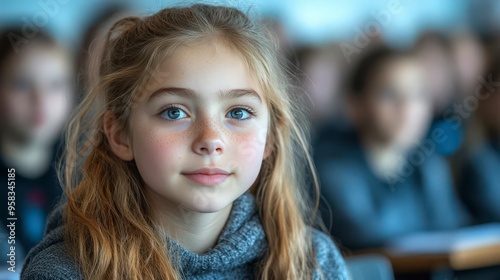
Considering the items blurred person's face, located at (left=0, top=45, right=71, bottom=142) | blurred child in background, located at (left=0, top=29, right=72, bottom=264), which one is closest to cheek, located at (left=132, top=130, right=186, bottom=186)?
blurred child in background, located at (left=0, top=29, right=72, bottom=264)

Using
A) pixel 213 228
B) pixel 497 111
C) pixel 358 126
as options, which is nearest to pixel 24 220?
pixel 213 228

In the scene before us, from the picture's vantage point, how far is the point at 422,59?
11.5ft

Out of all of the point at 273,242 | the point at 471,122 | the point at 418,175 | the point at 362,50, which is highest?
the point at 362,50

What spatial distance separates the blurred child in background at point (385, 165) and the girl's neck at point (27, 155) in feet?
2.90

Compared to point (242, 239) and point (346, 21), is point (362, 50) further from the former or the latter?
point (242, 239)

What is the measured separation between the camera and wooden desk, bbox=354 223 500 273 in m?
2.27

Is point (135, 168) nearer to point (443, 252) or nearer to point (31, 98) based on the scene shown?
point (31, 98)

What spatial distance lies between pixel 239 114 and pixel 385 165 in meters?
1.85

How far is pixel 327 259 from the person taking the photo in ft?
4.28

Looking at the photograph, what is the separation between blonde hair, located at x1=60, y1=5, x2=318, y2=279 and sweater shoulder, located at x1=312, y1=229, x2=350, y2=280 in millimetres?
13

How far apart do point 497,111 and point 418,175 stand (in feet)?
2.23

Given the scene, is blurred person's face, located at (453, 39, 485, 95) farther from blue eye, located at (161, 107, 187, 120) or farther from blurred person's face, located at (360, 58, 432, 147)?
blue eye, located at (161, 107, 187, 120)

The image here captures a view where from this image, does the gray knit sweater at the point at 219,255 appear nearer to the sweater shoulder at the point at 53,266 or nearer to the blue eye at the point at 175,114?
the sweater shoulder at the point at 53,266

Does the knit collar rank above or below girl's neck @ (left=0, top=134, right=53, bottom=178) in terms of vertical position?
below
